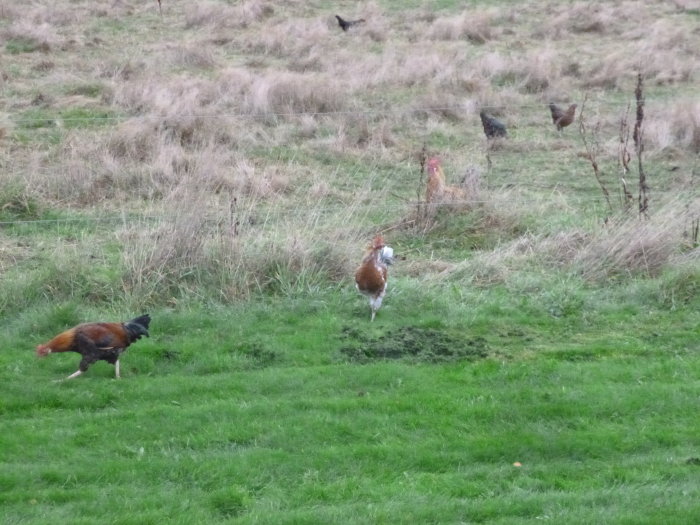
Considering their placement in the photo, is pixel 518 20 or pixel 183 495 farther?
pixel 518 20

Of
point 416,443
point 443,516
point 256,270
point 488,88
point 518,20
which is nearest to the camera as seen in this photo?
point 443,516

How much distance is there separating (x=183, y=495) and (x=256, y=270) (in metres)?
4.06

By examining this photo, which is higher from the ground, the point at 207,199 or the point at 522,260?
the point at 207,199

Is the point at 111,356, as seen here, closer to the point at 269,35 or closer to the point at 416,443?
the point at 416,443

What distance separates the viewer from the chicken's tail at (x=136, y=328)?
8.37 metres

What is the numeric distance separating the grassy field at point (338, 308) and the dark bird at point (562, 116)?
29 cm

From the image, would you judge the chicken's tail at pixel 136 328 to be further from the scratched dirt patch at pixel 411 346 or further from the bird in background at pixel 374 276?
the bird in background at pixel 374 276

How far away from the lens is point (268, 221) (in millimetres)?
12125

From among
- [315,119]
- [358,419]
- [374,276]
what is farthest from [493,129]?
[358,419]

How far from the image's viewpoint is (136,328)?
331 inches

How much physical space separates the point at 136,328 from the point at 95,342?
1.20 ft

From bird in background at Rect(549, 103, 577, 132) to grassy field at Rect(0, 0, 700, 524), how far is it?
29 centimetres

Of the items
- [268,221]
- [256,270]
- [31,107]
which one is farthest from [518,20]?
[256,270]

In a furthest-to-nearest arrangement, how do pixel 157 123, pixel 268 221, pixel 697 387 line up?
pixel 157 123 → pixel 268 221 → pixel 697 387
